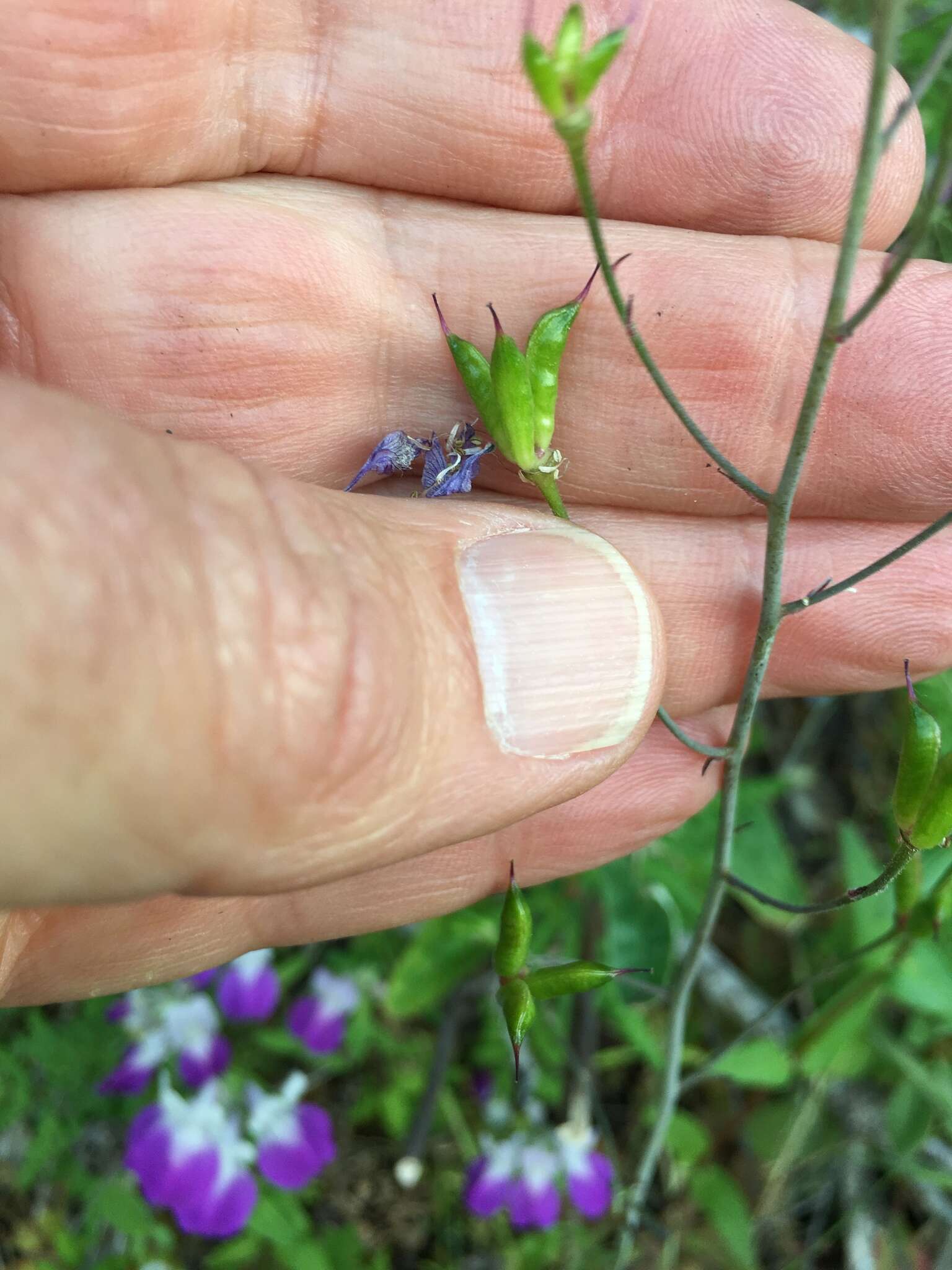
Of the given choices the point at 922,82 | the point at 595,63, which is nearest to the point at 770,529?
the point at 922,82

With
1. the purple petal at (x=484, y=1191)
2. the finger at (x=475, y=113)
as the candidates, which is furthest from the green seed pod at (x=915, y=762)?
the purple petal at (x=484, y=1191)

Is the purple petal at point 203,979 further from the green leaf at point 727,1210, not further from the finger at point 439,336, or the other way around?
the finger at point 439,336

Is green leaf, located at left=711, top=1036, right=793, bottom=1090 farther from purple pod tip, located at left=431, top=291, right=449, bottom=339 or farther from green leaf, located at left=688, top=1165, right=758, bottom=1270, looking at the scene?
purple pod tip, located at left=431, top=291, right=449, bottom=339

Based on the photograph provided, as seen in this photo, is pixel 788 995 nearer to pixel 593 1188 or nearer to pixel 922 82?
pixel 593 1188

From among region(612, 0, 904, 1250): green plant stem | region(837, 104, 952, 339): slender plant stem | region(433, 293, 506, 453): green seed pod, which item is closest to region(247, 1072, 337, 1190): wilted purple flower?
region(612, 0, 904, 1250): green plant stem

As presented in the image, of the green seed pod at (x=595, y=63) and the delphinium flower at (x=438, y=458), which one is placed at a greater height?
the green seed pod at (x=595, y=63)

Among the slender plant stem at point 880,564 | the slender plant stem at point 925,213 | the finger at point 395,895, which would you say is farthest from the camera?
the finger at point 395,895

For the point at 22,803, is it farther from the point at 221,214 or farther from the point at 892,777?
the point at 892,777

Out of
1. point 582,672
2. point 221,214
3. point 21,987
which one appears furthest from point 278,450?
point 21,987
